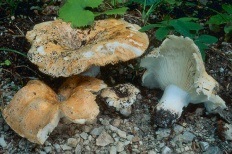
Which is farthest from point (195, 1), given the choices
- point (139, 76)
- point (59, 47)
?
point (59, 47)

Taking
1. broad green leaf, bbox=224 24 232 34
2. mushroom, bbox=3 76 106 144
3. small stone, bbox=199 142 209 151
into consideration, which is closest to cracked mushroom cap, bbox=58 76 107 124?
mushroom, bbox=3 76 106 144

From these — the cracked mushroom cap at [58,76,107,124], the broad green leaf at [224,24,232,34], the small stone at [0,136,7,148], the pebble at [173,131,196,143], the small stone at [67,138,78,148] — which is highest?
the broad green leaf at [224,24,232,34]

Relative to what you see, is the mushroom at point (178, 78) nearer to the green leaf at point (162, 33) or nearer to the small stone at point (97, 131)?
the green leaf at point (162, 33)

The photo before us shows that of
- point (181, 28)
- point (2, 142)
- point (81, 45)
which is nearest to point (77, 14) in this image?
point (81, 45)

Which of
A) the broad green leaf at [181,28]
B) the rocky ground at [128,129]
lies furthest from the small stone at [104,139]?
the broad green leaf at [181,28]

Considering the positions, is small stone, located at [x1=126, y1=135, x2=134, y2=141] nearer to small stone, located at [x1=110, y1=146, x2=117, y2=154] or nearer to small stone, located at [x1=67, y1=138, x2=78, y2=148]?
small stone, located at [x1=110, y1=146, x2=117, y2=154]
